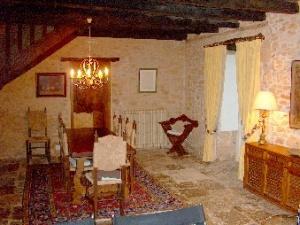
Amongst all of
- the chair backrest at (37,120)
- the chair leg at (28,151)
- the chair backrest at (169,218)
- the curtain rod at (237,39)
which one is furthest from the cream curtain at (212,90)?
the chair backrest at (169,218)

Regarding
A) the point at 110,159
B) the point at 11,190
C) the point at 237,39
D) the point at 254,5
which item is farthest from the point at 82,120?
the point at 254,5

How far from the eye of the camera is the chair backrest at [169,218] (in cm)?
239

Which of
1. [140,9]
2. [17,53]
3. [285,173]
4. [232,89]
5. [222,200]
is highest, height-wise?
[140,9]

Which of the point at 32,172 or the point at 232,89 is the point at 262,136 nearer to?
the point at 232,89

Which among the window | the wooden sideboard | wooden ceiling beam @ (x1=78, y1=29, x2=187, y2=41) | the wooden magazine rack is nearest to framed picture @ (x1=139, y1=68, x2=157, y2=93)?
wooden ceiling beam @ (x1=78, y1=29, x2=187, y2=41)

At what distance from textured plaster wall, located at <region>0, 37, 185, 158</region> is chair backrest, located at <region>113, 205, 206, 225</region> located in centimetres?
623

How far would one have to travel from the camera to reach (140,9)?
5234 mm

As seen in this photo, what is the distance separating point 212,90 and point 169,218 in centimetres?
527

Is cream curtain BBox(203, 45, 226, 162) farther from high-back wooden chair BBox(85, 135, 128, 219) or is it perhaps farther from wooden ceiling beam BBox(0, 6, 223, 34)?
high-back wooden chair BBox(85, 135, 128, 219)

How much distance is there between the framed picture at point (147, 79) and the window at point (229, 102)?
1.86 meters

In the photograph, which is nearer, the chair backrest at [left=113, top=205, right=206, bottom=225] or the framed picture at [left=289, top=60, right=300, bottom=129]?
the chair backrest at [left=113, top=205, right=206, bottom=225]

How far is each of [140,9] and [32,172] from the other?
3656mm

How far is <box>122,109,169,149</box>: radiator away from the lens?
8.88m

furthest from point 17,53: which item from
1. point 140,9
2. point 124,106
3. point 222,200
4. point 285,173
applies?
point 285,173
